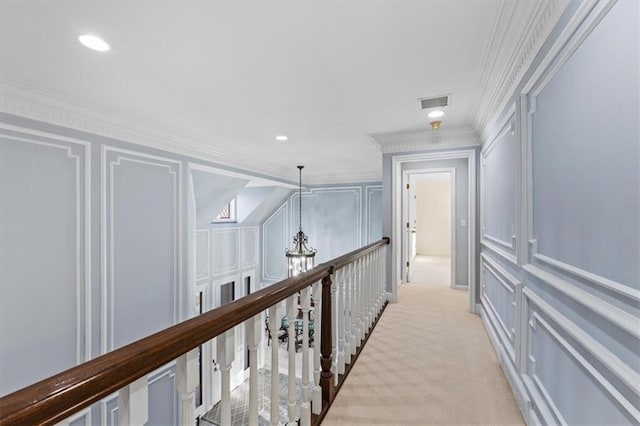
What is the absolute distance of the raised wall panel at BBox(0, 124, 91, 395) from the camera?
7.11ft

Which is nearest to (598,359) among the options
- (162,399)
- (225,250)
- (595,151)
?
(595,151)

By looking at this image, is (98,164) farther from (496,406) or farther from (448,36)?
(496,406)

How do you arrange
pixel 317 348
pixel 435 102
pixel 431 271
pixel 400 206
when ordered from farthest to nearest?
1. pixel 431 271
2. pixel 400 206
3. pixel 435 102
4. pixel 317 348

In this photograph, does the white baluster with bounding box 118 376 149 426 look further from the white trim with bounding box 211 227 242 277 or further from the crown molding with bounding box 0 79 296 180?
the white trim with bounding box 211 227 242 277

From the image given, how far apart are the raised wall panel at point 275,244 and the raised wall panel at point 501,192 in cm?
480

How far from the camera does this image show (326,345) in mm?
1640

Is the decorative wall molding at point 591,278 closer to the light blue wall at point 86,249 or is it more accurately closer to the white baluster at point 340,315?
the white baluster at point 340,315

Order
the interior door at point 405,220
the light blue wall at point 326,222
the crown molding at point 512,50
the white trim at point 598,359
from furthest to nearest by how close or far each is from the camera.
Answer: the light blue wall at point 326,222, the interior door at point 405,220, the crown molding at point 512,50, the white trim at point 598,359

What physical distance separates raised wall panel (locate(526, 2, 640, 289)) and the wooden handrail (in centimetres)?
115

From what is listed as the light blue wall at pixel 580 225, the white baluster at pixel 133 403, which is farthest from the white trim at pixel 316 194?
the white baluster at pixel 133 403

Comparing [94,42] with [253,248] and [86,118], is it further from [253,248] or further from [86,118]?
[253,248]

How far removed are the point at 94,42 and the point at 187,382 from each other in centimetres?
193

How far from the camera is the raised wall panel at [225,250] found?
17.8ft

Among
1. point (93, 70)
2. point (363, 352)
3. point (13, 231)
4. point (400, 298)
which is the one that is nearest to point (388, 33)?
point (93, 70)
